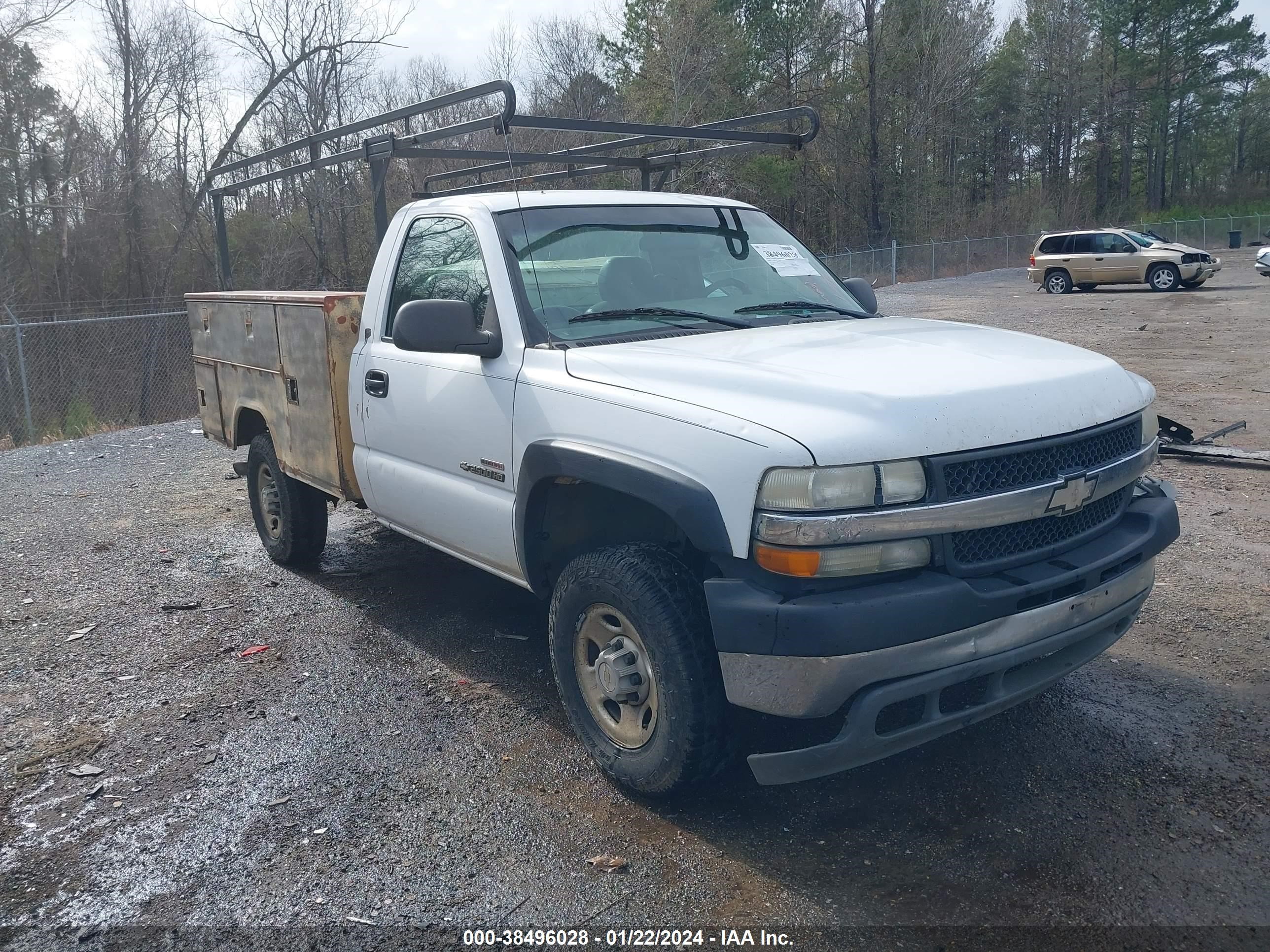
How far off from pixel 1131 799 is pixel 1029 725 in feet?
1.93

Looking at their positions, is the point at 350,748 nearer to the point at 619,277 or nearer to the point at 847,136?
the point at 619,277

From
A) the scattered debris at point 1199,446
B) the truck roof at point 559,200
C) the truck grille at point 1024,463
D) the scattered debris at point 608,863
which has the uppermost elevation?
the truck roof at point 559,200

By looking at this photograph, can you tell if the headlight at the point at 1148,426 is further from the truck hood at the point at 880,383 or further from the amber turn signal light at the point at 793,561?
the amber turn signal light at the point at 793,561

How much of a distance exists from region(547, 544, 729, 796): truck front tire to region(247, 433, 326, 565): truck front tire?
114 inches

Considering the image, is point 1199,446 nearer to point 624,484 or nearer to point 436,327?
point 624,484

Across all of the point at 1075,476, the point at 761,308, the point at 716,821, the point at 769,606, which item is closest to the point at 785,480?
the point at 769,606

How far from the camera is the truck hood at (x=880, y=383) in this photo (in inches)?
116

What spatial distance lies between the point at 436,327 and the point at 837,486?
5.69ft

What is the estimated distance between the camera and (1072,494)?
3199 mm

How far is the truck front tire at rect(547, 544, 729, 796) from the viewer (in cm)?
321

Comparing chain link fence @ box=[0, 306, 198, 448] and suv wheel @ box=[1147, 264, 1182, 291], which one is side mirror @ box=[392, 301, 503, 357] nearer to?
chain link fence @ box=[0, 306, 198, 448]

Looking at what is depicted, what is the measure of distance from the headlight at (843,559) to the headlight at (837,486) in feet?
0.40

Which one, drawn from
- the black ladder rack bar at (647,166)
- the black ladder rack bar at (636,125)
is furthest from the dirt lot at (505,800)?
the black ladder rack bar at (647,166)

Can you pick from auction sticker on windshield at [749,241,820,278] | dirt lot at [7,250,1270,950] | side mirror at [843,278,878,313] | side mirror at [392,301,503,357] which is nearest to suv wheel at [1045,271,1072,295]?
dirt lot at [7,250,1270,950]
